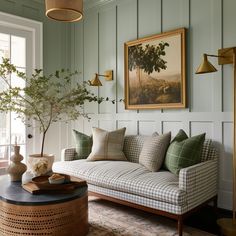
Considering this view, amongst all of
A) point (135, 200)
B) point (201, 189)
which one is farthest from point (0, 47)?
point (201, 189)

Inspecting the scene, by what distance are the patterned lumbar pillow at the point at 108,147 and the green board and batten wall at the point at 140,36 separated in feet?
1.22

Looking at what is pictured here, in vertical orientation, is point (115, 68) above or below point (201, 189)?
above

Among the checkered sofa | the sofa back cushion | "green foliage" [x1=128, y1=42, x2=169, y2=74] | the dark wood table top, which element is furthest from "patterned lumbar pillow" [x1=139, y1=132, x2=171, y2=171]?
"green foliage" [x1=128, y1=42, x2=169, y2=74]

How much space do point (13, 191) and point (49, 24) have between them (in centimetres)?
315

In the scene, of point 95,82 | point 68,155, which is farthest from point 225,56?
point 68,155

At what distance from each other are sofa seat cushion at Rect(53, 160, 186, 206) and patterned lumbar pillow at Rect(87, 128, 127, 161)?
0.15m

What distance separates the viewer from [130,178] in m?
2.70

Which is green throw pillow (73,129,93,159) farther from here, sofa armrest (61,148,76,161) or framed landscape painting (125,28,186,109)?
framed landscape painting (125,28,186,109)

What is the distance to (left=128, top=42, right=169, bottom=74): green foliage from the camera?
3496 millimetres

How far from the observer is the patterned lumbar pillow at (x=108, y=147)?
348cm

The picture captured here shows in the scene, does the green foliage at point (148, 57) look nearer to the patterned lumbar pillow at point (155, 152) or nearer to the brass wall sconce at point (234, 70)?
the brass wall sconce at point (234, 70)

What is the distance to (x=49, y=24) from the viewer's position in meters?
4.50

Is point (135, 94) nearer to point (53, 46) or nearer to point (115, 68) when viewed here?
point (115, 68)

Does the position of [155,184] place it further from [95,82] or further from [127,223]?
[95,82]
